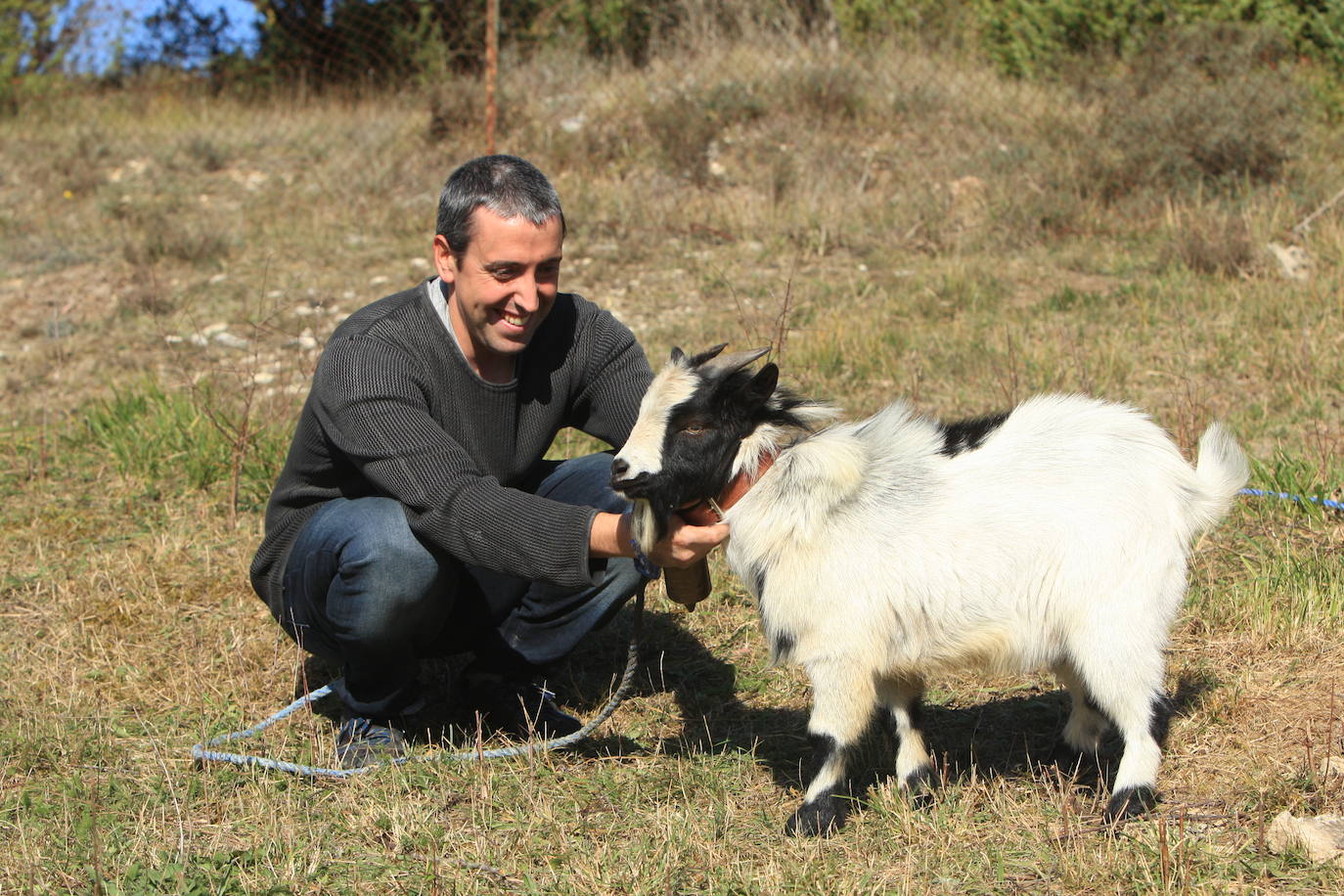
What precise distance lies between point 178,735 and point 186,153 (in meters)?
8.10

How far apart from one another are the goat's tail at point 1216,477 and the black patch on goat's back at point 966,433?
1.69ft

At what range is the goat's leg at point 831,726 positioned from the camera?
297 centimetres

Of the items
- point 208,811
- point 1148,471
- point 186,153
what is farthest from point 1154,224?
point 186,153

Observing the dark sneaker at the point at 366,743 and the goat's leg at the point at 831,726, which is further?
the dark sneaker at the point at 366,743

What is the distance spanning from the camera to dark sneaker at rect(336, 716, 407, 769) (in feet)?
11.3

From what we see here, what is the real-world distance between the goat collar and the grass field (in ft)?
2.51

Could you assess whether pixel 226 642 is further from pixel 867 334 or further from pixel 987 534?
pixel 867 334

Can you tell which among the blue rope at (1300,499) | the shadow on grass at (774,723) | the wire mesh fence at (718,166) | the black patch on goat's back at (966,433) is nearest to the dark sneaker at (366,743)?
the shadow on grass at (774,723)

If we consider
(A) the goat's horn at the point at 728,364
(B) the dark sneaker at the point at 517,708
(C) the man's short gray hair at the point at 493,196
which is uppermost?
(C) the man's short gray hair at the point at 493,196

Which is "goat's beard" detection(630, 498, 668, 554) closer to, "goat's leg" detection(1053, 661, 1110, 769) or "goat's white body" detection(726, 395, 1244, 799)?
"goat's white body" detection(726, 395, 1244, 799)

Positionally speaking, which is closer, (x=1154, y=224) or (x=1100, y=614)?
(x=1100, y=614)

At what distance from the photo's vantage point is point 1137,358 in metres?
6.12

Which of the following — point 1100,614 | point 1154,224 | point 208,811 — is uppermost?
point 1154,224

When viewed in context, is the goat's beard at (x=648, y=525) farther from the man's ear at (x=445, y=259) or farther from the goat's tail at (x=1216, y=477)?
the goat's tail at (x=1216, y=477)
